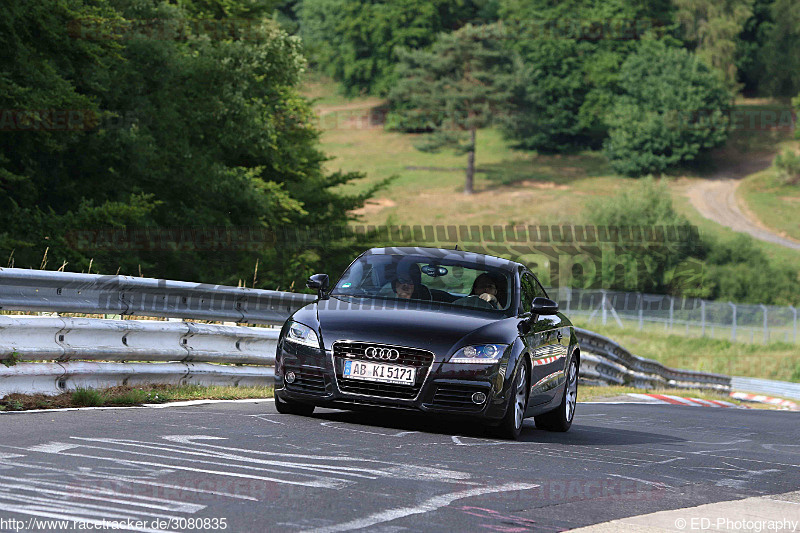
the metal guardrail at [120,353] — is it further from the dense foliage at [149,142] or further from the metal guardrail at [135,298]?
the dense foliage at [149,142]

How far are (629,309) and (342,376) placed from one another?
52.0 metres

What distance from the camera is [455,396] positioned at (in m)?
9.52

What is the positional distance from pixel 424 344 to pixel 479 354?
46 centimetres

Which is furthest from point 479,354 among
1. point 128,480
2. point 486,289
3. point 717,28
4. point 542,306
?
point 717,28

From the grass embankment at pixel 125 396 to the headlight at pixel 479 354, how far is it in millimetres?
2855

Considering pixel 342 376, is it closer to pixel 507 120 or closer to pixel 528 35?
pixel 507 120

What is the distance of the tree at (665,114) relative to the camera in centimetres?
12362

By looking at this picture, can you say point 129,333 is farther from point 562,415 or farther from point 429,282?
point 562,415

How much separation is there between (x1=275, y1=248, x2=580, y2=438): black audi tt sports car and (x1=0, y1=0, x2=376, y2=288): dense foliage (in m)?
15.8

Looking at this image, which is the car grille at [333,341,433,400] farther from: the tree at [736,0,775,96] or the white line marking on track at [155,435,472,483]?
the tree at [736,0,775,96]

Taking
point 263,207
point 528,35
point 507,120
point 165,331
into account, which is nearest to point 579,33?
point 528,35

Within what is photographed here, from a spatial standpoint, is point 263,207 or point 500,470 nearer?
point 500,470

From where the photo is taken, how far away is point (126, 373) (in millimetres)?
10812

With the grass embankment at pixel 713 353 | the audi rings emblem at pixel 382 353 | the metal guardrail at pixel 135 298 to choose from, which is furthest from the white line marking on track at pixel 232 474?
the grass embankment at pixel 713 353
